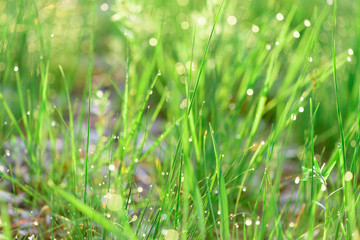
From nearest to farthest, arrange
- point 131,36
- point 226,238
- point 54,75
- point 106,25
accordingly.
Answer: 1. point 226,238
2. point 131,36
3. point 54,75
4. point 106,25

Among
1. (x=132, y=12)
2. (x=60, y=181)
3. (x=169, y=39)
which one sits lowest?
(x=60, y=181)

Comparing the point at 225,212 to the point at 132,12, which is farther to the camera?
the point at 132,12

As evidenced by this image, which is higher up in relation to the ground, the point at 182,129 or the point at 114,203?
the point at 182,129

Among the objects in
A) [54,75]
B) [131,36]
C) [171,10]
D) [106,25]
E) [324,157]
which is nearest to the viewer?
[131,36]

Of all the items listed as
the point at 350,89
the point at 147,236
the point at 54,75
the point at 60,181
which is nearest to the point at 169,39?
the point at 54,75

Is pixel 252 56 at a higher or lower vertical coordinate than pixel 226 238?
higher

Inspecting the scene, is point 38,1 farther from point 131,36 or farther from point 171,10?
point 131,36

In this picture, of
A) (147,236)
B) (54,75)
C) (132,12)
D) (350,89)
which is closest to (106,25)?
(54,75)
